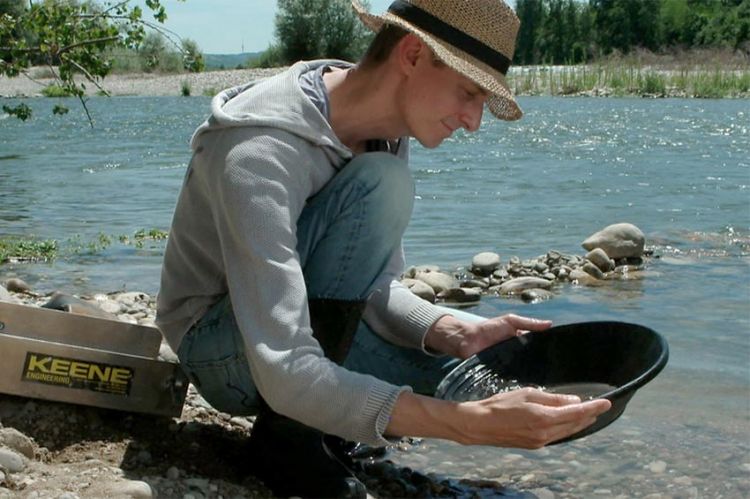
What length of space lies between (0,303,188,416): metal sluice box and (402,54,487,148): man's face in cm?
86

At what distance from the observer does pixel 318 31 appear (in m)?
55.0

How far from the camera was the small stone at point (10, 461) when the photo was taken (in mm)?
2332

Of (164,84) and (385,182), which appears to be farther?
(164,84)

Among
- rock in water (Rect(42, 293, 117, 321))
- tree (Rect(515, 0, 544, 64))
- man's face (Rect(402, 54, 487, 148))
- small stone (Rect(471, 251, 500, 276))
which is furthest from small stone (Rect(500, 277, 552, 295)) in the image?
tree (Rect(515, 0, 544, 64))

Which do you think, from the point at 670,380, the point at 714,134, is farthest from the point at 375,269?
the point at 714,134

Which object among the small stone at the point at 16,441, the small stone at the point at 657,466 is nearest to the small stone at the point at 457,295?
the small stone at the point at 657,466

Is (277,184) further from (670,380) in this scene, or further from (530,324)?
(670,380)

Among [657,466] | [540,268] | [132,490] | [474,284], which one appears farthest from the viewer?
[540,268]

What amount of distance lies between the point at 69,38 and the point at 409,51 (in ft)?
12.4

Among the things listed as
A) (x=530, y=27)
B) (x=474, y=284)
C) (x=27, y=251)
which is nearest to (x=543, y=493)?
(x=474, y=284)

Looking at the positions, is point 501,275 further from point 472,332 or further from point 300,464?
point 300,464

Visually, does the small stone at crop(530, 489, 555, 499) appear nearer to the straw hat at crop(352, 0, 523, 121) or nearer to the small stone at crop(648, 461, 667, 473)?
the small stone at crop(648, 461, 667, 473)

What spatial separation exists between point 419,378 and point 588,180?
9615 mm

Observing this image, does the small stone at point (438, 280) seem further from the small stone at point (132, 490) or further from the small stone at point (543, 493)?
the small stone at point (132, 490)
